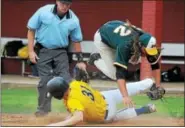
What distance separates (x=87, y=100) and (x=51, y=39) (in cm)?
161

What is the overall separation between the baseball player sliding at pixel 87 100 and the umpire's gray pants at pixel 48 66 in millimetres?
378

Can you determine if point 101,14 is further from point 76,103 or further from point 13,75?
point 76,103

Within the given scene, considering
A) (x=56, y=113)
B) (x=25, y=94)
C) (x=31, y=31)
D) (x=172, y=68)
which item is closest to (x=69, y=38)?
(x=31, y=31)

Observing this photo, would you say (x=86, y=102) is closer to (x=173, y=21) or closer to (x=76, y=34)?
(x=76, y=34)

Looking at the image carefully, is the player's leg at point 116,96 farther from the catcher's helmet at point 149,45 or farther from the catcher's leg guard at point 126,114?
the catcher's helmet at point 149,45

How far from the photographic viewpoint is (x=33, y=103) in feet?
37.3

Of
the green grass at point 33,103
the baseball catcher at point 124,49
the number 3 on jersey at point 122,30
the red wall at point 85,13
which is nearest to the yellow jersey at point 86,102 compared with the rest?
the baseball catcher at point 124,49

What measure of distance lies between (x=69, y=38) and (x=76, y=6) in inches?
306

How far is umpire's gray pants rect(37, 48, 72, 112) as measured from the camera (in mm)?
8992

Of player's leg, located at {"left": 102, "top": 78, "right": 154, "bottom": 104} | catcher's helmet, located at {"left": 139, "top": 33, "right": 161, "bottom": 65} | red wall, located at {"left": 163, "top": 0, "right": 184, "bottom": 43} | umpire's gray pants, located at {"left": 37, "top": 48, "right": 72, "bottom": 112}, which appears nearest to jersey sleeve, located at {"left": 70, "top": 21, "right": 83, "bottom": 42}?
umpire's gray pants, located at {"left": 37, "top": 48, "right": 72, "bottom": 112}

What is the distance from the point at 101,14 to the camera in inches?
653

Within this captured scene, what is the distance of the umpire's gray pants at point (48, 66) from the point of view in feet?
29.5

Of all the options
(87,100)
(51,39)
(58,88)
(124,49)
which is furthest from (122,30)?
(51,39)

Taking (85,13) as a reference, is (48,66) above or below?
above
